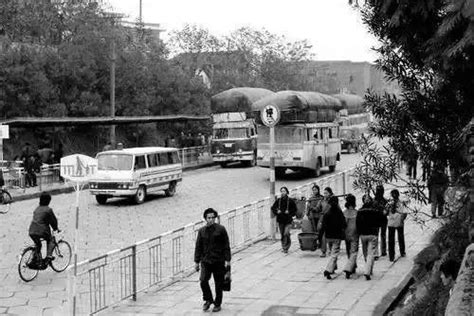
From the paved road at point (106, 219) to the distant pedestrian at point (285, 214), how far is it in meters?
4.04

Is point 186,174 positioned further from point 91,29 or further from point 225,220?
point 225,220

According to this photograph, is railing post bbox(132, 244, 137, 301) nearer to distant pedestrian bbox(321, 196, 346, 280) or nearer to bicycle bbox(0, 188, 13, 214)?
distant pedestrian bbox(321, 196, 346, 280)

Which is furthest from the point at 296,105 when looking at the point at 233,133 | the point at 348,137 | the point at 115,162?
the point at 348,137

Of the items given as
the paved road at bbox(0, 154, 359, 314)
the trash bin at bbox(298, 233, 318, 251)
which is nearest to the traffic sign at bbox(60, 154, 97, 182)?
the paved road at bbox(0, 154, 359, 314)

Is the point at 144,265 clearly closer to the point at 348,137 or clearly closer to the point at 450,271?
the point at 450,271

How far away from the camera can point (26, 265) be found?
1382 centimetres

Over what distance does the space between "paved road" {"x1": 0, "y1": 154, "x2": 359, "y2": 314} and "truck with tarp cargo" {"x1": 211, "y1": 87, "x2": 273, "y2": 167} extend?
4.05m

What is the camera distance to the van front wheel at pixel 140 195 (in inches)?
1016

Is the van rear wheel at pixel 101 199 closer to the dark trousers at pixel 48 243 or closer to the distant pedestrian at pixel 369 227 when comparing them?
the dark trousers at pixel 48 243

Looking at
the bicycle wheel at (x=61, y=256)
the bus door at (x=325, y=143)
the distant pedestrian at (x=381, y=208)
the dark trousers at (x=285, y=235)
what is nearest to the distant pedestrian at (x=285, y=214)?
the dark trousers at (x=285, y=235)

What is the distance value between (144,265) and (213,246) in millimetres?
2459

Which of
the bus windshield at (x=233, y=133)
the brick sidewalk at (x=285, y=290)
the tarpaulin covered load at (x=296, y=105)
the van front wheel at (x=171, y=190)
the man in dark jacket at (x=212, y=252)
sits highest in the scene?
the tarpaulin covered load at (x=296, y=105)

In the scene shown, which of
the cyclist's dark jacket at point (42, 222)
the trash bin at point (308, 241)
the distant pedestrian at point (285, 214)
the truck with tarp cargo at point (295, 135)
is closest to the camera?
the cyclist's dark jacket at point (42, 222)

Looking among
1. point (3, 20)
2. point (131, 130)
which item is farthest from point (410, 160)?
point (131, 130)
